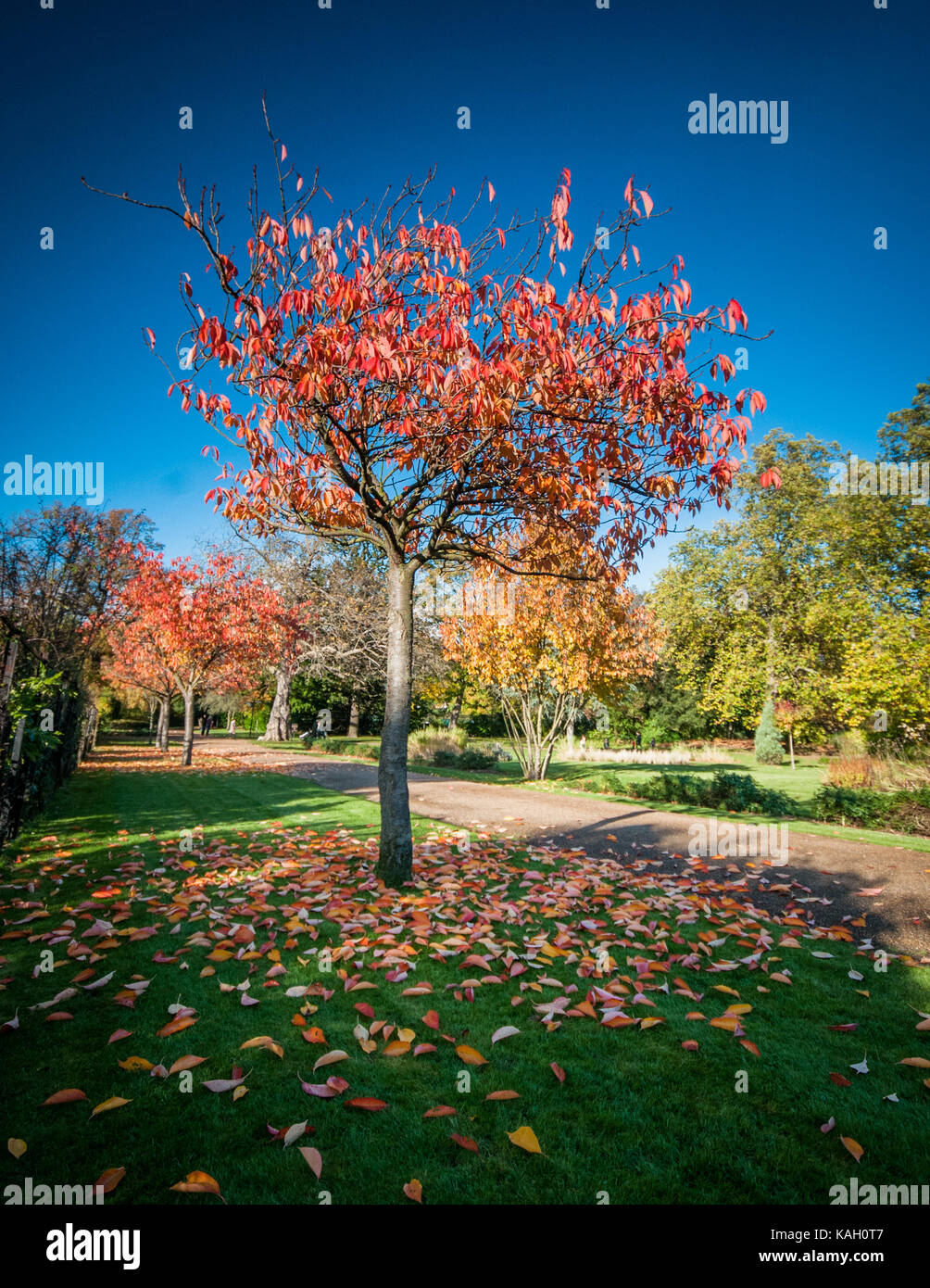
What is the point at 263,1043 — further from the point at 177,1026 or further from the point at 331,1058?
the point at 177,1026

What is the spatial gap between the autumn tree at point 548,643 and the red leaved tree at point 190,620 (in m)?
6.44

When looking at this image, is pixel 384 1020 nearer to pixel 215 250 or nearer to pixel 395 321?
pixel 395 321

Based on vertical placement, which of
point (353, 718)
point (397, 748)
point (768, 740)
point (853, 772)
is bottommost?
point (768, 740)

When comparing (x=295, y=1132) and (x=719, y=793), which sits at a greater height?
(x=295, y=1132)

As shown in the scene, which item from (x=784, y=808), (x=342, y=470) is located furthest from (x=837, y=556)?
(x=342, y=470)

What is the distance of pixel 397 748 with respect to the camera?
6172 millimetres

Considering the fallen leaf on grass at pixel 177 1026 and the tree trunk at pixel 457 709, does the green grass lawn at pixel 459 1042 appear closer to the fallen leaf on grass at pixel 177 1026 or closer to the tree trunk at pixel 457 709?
the fallen leaf on grass at pixel 177 1026

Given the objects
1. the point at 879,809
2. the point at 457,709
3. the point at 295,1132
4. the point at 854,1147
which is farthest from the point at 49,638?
the point at 457,709

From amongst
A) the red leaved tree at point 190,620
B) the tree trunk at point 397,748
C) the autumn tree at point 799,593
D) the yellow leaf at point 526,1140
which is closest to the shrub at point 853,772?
the autumn tree at point 799,593

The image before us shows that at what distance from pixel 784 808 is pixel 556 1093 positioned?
10.7 metres

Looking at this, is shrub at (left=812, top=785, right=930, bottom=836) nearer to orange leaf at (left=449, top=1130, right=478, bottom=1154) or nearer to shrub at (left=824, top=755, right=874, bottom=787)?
shrub at (left=824, top=755, right=874, bottom=787)

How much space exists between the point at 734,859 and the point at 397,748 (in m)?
4.74

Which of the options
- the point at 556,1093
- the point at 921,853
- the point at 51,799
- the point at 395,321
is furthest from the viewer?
the point at 51,799

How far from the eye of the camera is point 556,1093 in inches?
112
